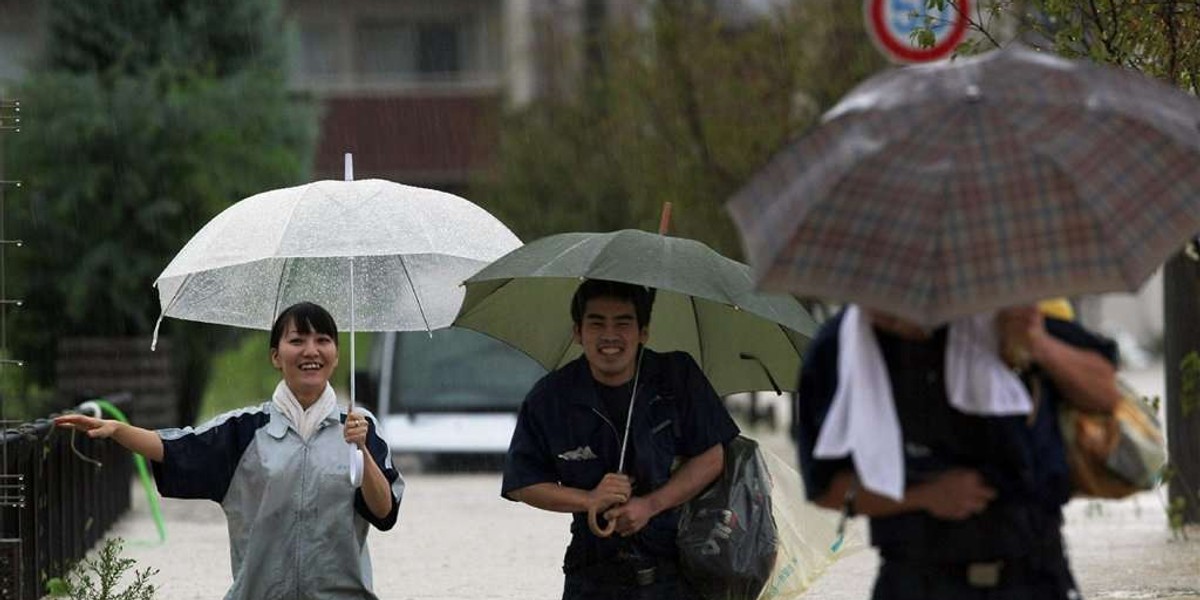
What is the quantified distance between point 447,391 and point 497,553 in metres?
10.0

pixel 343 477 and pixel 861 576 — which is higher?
pixel 343 477

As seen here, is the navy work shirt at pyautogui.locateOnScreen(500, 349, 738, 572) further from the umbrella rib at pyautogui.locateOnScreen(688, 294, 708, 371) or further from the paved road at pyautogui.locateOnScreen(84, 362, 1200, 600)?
the paved road at pyautogui.locateOnScreen(84, 362, 1200, 600)

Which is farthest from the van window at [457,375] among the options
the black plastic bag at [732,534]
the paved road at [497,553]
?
the black plastic bag at [732,534]

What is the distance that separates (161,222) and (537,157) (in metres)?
11.4

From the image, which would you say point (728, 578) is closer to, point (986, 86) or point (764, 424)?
point (986, 86)

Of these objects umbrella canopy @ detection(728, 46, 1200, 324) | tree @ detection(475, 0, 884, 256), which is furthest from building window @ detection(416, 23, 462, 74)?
umbrella canopy @ detection(728, 46, 1200, 324)

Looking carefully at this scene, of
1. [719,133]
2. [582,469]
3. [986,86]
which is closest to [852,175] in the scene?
[986,86]

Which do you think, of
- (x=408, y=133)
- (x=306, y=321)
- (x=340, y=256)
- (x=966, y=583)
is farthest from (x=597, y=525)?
(x=408, y=133)

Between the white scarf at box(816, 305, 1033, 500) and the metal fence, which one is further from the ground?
the white scarf at box(816, 305, 1033, 500)

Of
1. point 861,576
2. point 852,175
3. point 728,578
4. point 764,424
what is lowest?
point 764,424

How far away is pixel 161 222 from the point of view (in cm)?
2219

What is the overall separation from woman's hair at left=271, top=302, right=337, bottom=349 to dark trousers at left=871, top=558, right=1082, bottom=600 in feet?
6.97

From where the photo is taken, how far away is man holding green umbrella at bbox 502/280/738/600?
626 centimetres

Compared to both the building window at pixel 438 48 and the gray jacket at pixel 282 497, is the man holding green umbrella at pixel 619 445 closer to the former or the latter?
the gray jacket at pixel 282 497
